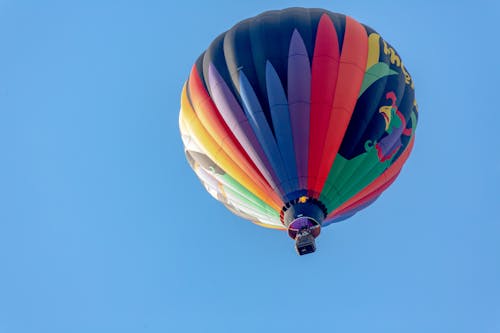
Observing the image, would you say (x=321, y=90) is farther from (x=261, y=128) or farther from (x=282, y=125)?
(x=261, y=128)

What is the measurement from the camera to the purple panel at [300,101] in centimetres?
1662

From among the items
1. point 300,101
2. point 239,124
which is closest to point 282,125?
point 300,101

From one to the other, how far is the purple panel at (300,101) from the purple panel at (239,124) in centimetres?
59

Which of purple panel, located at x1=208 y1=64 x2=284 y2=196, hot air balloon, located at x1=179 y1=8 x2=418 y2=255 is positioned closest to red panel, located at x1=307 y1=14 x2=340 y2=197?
hot air balloon, located at x1=179 y1=8 x2=418 y2=255

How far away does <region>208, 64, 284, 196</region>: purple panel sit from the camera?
16766 millimetres

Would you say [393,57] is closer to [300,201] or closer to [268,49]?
[268,49]

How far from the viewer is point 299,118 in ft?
55.0

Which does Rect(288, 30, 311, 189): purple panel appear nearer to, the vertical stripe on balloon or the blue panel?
the vertical stripe on balloon

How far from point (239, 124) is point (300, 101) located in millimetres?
1243

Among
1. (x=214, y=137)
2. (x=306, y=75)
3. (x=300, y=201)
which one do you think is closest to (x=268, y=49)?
(x=306, y=75)

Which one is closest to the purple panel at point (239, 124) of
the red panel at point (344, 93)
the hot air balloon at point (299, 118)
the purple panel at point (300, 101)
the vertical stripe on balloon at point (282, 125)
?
the hot air balloon at point (299, 118)

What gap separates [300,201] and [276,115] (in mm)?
1683

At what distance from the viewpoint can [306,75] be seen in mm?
16969

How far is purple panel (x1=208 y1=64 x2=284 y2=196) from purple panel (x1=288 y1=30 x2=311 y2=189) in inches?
23.3
